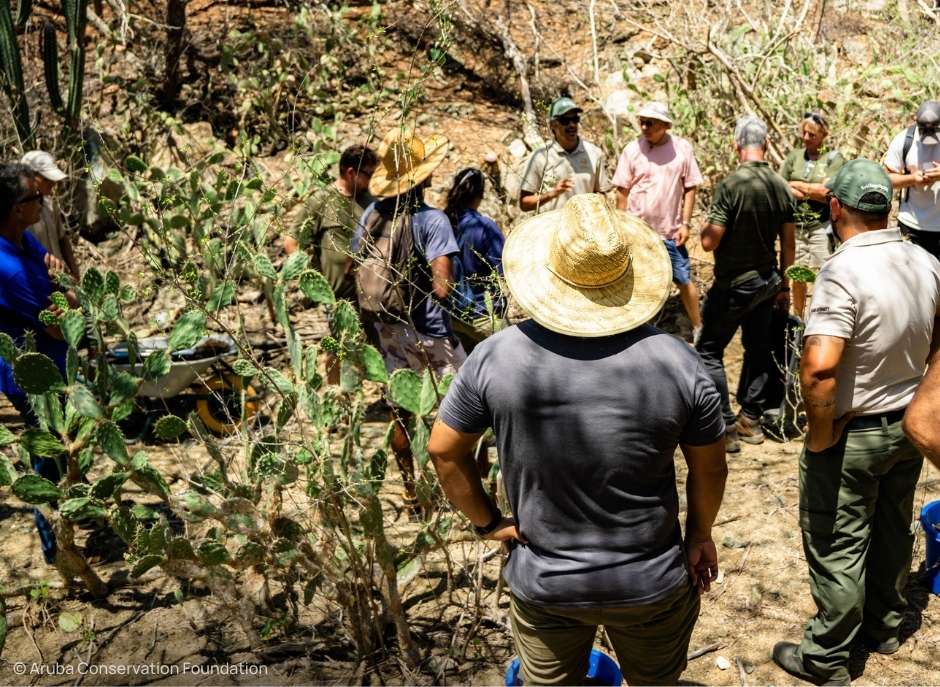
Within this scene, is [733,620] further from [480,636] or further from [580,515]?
[580,515]

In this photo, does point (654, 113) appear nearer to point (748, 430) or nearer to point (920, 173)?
point (920, 173)

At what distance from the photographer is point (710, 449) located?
2234 mm

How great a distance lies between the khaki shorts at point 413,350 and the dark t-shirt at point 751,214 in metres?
1.68

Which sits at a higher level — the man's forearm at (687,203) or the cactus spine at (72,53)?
the cactus spine at (72,53)

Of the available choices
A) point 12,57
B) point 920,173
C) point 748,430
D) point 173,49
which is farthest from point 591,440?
point 173,49

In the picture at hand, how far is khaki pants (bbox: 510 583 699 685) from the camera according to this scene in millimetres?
2271

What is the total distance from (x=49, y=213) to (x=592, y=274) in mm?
3606

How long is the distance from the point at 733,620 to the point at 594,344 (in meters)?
1.98

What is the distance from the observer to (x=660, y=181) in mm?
5754

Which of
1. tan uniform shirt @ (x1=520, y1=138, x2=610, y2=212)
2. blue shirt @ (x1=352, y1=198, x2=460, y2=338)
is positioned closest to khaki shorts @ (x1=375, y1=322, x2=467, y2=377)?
blue shirt @ (x1=352, y1=198, x2=460, y2=338)

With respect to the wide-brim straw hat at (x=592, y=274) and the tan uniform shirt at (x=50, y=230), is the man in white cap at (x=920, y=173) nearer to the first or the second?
the wide-brim straw hat at (x=592, y=274)

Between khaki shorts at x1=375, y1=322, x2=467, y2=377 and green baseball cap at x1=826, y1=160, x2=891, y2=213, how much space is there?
1.98 m

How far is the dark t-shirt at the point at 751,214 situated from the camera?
4816mm

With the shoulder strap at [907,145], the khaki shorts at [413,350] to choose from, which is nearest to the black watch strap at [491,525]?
the khaki shorts at [413,350]
